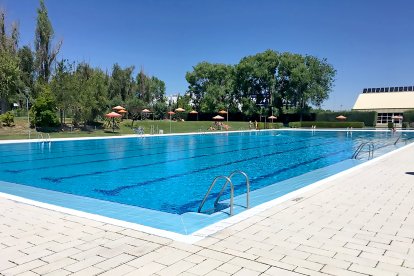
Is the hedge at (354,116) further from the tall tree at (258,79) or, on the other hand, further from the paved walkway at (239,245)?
the paved walkway at (239,245)

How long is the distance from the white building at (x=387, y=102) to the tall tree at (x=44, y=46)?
42.6 metres

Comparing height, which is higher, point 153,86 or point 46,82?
point 153,86

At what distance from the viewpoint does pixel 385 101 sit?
52156mm

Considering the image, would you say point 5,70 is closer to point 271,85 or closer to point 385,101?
point 271,85

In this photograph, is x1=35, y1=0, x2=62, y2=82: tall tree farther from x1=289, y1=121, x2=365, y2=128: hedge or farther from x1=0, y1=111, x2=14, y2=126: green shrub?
x1=289, y1=121, x2=365, y2=128: hedge

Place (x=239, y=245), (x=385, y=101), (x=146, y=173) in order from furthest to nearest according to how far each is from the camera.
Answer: (x=385, y=101)
(x=146, y=173)
(x=239, y=245)

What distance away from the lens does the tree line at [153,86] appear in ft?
98.3

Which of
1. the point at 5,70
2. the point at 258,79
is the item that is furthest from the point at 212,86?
the point at 5,70

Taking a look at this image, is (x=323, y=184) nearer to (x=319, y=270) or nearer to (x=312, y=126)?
(x=319, y=270)

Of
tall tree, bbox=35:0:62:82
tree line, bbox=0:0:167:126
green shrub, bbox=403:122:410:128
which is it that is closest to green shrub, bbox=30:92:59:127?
tree line, bbox=0:0:167:126

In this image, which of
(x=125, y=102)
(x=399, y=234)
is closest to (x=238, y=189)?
(x=399, y=234)

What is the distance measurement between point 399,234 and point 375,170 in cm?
641

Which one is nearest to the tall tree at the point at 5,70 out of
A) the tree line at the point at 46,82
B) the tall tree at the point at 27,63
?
the tree line at the point at 46,82

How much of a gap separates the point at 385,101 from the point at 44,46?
47647 millimetres
